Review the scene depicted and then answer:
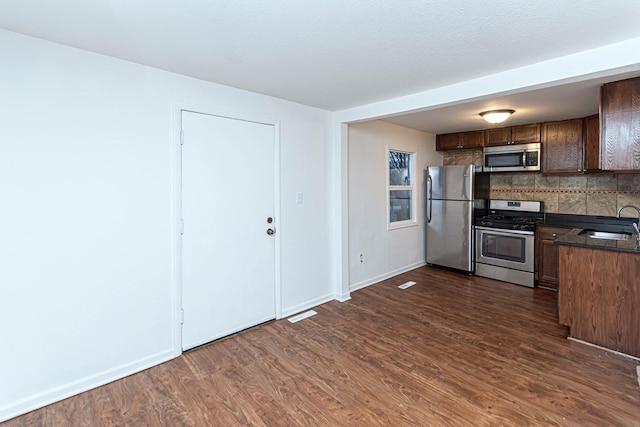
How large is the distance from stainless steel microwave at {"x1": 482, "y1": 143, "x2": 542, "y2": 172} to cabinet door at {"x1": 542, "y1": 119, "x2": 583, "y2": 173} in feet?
0.35

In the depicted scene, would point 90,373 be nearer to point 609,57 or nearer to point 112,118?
point 112,118

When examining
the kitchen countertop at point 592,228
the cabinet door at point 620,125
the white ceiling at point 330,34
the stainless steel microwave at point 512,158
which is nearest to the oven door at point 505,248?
the kitchen countertop at point 592,228

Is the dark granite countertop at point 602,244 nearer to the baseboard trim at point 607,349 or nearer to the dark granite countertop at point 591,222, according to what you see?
the baseboard trim at point 607,349

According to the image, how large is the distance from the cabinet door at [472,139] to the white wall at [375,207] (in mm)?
630

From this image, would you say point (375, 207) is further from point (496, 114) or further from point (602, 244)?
point (602, 244)

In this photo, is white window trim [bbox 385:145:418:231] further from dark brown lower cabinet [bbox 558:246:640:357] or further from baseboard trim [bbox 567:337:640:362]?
baseboard trim [bbox 567:337:640:362]

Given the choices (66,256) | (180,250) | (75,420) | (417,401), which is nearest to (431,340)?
(417,401)

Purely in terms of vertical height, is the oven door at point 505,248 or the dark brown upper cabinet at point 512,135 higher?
the dark brown upper cabinet at point 512,135

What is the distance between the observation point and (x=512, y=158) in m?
4.69

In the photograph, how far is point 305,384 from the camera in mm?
2268

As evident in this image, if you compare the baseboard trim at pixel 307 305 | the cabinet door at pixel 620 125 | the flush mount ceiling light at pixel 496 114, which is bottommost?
the baseboard trim at pixel 307 305

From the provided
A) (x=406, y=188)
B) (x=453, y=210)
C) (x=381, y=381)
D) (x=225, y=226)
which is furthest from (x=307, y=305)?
(x=453, y=210)

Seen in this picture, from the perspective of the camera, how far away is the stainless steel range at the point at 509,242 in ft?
14.3

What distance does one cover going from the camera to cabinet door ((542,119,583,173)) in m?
4.17
